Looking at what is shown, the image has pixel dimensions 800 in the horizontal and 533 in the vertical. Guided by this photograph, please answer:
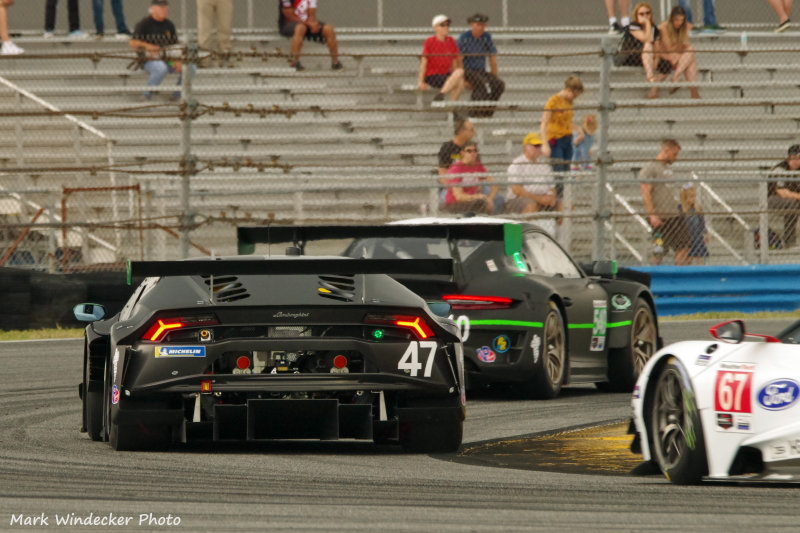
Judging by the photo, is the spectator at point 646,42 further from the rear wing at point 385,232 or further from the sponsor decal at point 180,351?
the sponsor decal at point 180,351

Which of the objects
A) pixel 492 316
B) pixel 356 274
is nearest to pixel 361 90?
pixel 492 316

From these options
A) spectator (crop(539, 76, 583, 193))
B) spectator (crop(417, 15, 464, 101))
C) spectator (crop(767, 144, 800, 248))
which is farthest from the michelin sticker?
spectator (crop(417, 15, 464, 101))

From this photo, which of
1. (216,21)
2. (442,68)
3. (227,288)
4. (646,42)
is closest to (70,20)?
(216,21)

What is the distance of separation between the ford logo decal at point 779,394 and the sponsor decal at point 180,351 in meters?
2.63

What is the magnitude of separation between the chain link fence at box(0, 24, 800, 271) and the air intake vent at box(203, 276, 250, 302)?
27.7 ft

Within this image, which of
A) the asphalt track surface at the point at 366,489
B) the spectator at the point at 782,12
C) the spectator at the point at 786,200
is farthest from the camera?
the spectator at the point at 782,12

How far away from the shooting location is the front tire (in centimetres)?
1201

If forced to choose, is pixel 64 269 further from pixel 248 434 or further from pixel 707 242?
pixel 248 434

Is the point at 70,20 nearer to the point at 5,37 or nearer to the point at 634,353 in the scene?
the point at 5,37

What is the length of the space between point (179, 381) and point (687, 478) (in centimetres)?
242

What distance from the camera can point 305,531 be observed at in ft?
17.4

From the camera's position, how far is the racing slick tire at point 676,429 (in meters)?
6.57

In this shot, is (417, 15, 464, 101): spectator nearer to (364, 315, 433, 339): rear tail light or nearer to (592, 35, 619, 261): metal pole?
(592, 35, 619, 261): metal pole

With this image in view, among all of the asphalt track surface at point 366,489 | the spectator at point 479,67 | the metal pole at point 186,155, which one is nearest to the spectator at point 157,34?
the spectator at point 479,67
